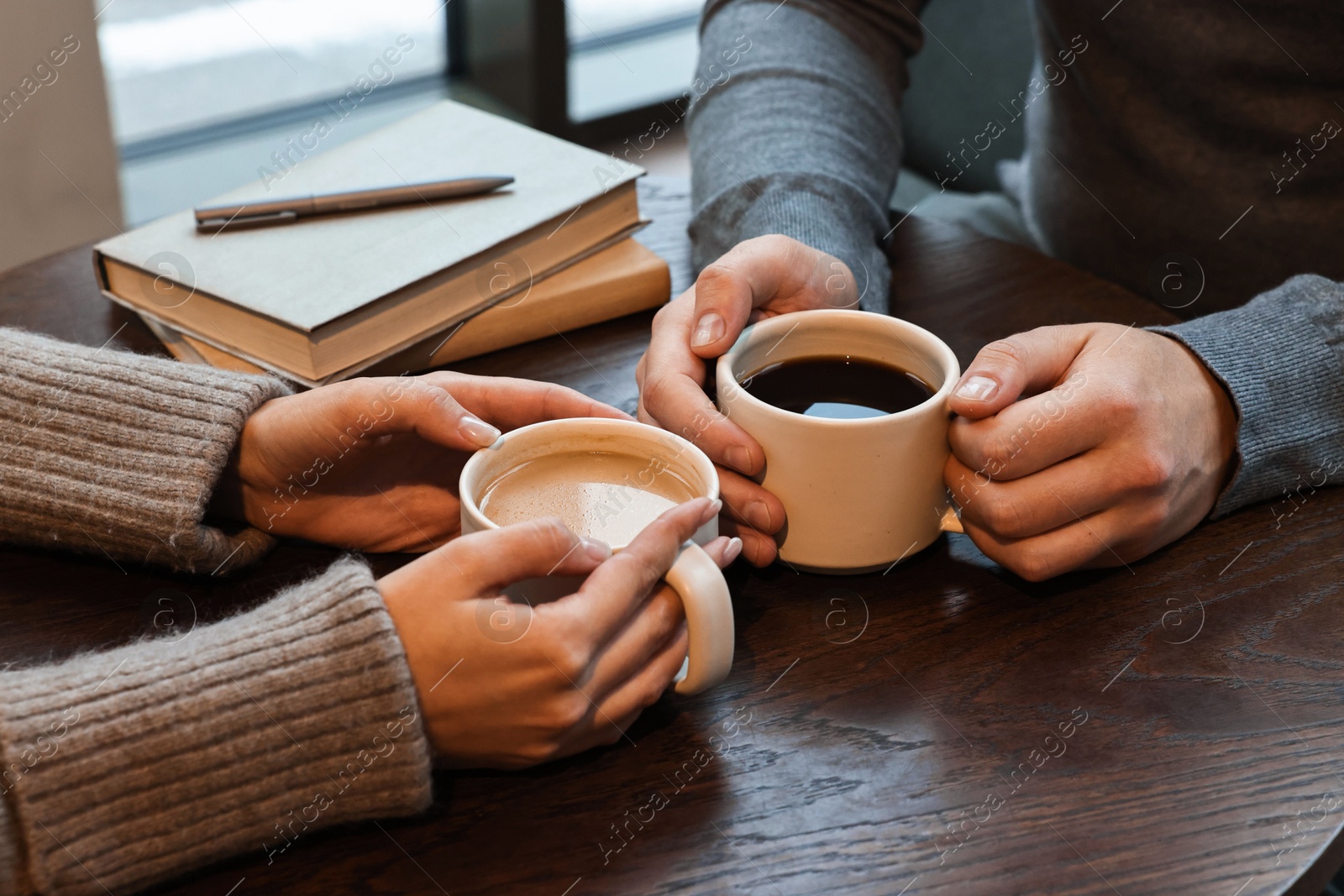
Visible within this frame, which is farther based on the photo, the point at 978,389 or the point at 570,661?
the point at 978,389

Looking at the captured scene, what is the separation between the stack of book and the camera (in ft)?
3.01

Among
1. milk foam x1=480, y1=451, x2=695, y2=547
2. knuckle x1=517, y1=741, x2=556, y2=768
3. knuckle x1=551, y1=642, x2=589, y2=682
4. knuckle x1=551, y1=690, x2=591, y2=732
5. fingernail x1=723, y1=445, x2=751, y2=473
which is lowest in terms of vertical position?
knuckle x1=517, y1=741, x2=556, y2=768

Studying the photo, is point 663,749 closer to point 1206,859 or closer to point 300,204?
point 1206,859

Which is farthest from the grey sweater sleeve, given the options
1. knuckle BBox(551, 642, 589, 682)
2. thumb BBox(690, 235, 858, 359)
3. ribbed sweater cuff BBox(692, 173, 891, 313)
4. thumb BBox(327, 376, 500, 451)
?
knuckle BBox(551, 642, 589, 682)

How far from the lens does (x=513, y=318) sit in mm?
1016

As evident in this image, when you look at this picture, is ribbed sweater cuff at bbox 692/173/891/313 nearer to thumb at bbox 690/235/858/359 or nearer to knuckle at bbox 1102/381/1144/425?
thumb at bbox 690/235/858/359

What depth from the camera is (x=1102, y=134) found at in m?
1.35

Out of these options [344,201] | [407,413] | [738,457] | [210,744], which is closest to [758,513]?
[738,457]

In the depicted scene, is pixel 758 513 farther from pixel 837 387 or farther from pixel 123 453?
pixel 123 453

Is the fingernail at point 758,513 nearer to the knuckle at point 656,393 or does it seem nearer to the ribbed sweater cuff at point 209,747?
the knuckle at point 656,393

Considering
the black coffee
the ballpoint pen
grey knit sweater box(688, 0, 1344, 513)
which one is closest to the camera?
the black coffee

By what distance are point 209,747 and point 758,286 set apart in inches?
20.2

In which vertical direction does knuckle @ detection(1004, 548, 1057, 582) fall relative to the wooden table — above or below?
above

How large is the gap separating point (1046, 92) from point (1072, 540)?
896 mm
